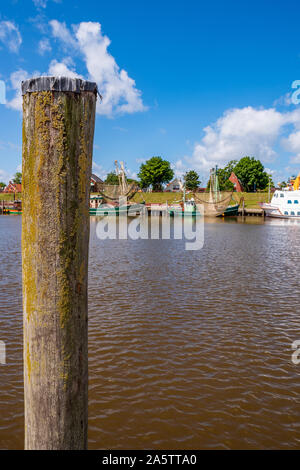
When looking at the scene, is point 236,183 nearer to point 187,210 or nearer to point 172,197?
point 172,197

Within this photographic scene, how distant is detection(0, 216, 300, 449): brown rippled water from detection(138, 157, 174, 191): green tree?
10039cm

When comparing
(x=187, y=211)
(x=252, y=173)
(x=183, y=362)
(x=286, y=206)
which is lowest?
(x=183, y=362)

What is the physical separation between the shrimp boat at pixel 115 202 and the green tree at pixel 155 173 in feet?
144

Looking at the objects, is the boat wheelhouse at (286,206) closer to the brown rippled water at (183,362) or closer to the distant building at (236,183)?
the brown rippled water at (183,362)

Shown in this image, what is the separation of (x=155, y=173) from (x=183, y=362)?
107735mm

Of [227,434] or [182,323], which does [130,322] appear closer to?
[182,323]

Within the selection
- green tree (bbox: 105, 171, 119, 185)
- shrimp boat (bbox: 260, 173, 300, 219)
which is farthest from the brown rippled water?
green tree (bbox: 105, 171, 119, 185)

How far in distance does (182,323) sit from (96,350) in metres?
2.69

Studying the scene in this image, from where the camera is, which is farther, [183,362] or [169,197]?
[169,197]

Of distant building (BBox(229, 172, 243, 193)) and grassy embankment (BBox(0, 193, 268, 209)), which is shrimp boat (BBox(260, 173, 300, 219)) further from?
distant building (BBox(229, 172, 243, 193))

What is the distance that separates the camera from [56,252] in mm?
2668

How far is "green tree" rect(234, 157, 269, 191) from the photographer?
4166 inches

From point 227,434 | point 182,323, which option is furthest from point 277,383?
point 182,323
